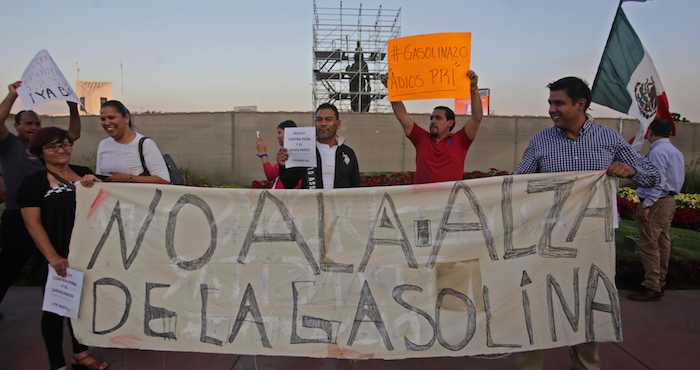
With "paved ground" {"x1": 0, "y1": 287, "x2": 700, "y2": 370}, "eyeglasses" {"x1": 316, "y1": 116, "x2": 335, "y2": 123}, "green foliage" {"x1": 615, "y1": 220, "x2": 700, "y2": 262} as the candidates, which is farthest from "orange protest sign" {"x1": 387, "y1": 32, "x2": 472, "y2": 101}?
"green foliage" {"x1": 615, "y1": 220, "x2": 700, "y2": 262}

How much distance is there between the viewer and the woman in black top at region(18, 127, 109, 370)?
2666 millimetres

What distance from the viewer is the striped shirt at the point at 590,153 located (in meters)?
2.74

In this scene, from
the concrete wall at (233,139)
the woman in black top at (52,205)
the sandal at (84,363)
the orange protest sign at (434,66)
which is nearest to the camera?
the woman in black top at (52,205)

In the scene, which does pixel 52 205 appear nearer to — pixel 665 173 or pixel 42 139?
pixel 42 139

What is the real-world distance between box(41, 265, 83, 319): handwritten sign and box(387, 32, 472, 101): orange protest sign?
2.46m

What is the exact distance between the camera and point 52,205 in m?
2.76

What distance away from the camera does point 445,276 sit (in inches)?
109

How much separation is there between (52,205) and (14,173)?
3.35 ft

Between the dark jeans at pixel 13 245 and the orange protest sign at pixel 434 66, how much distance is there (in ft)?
9.09

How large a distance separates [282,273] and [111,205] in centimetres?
114

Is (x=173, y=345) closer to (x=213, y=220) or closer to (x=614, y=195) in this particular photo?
(x=213, y=220)

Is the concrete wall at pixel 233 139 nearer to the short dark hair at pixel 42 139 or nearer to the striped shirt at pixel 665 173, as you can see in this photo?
the striped shirt at pixel 665 173

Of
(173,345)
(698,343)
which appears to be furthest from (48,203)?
(698,343)

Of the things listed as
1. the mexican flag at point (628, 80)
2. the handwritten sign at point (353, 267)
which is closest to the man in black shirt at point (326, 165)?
the handwritten sign at point (353, 267)
